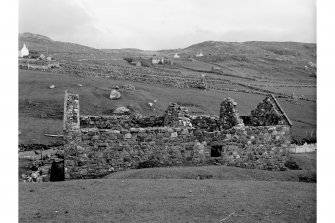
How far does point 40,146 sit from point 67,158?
13.1 m

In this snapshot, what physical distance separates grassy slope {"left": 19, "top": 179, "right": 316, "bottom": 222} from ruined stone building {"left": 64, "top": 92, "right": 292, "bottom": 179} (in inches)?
120

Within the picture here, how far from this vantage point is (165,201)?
10.9 m

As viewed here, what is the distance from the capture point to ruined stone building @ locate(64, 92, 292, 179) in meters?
15.9

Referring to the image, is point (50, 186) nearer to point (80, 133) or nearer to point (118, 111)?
point (80, 133)

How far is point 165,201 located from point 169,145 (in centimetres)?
615

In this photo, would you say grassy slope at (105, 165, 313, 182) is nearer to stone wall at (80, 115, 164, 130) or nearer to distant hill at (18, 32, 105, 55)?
stone wall at (80, 115, 164, 130)

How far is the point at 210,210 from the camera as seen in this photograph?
10234 mm

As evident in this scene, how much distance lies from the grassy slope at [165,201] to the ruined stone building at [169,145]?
120 inches

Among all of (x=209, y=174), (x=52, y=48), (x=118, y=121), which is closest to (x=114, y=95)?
(x=118, y=121)

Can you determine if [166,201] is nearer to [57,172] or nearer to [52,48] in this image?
[57,172]

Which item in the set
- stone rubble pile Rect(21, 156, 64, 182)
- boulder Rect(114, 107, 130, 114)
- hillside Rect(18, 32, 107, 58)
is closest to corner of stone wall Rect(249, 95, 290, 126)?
stone rubble pile Rect(21, 156, 64, 182)

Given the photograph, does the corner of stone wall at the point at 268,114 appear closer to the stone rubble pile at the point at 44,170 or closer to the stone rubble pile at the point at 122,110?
the stone rubble pile at the point at 44,170

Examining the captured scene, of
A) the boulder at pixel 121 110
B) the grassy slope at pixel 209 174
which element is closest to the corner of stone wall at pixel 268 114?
the grassy slope at pixel 209 174
